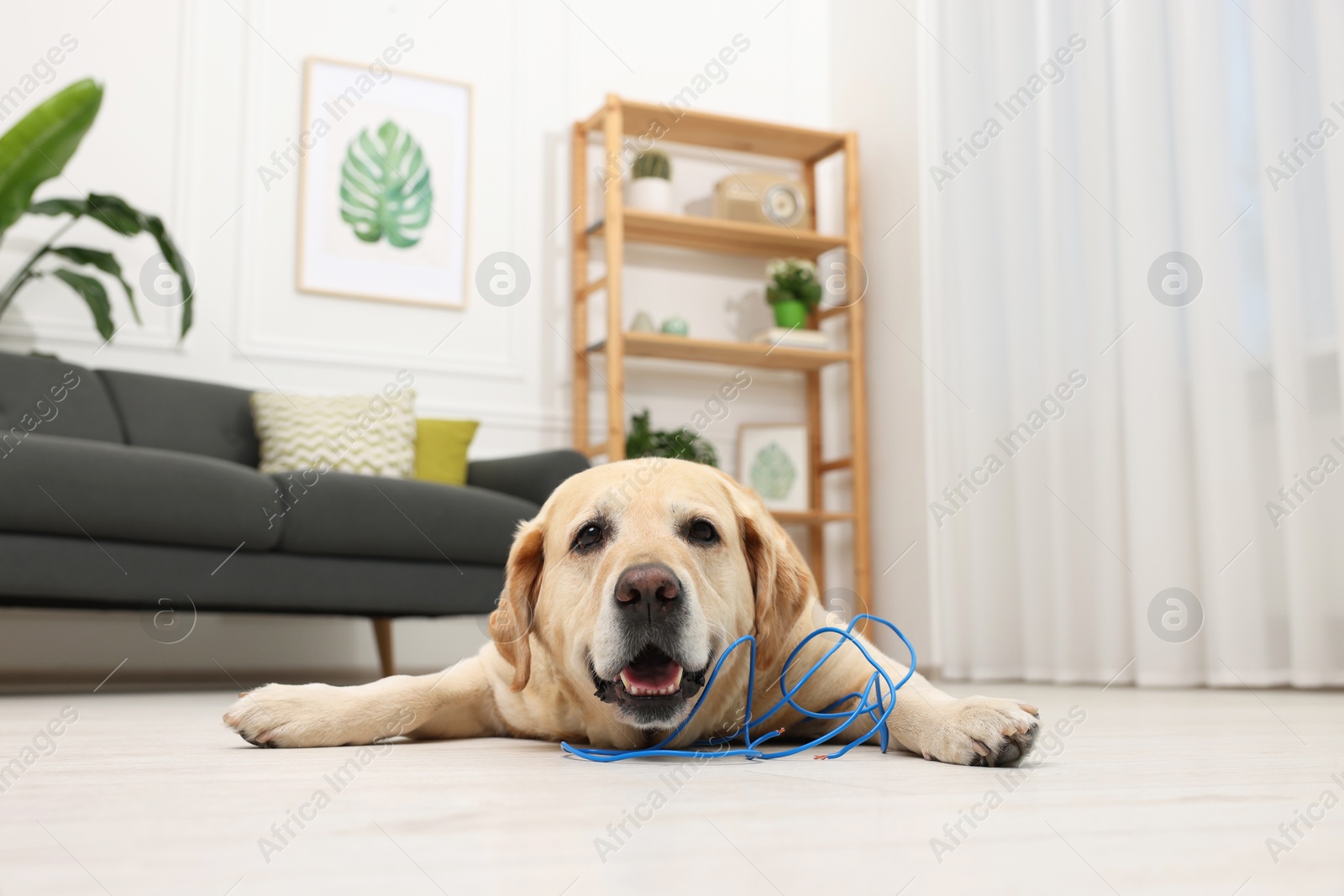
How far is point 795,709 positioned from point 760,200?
362 cm

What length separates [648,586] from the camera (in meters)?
1.20

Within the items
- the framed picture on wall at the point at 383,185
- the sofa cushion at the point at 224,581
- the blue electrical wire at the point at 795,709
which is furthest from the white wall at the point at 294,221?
the blue electrical wire at the point at 795,709

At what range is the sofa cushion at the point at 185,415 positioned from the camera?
10.8 feet

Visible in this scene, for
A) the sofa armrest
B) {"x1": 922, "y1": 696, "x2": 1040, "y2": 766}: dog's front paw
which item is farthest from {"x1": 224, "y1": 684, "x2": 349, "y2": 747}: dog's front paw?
the sofa armrest

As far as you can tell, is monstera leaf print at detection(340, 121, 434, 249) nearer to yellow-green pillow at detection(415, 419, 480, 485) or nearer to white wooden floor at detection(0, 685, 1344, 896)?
yellow-green pillow at detection(415, 419, 480, 485)

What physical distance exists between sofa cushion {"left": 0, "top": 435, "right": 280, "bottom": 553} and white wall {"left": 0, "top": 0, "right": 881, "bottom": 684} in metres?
1.46

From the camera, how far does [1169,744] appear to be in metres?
1.46

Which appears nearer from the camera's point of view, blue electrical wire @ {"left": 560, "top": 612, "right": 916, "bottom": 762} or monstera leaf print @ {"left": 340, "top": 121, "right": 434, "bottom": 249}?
blue electrical wire @ {"left": 560, "top": 612, "right": 916, "bottom": 762}

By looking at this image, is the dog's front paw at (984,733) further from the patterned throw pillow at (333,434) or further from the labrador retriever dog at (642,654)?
the patterned throw pillow at (333,434)

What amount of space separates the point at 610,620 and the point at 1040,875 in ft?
2.15

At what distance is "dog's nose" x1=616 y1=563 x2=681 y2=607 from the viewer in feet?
3.92

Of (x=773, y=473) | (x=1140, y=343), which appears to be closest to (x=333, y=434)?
(x=773, y=473)

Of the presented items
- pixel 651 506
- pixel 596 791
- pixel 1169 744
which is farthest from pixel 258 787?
pixel 1169 744

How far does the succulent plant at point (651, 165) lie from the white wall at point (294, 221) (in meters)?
0.39
